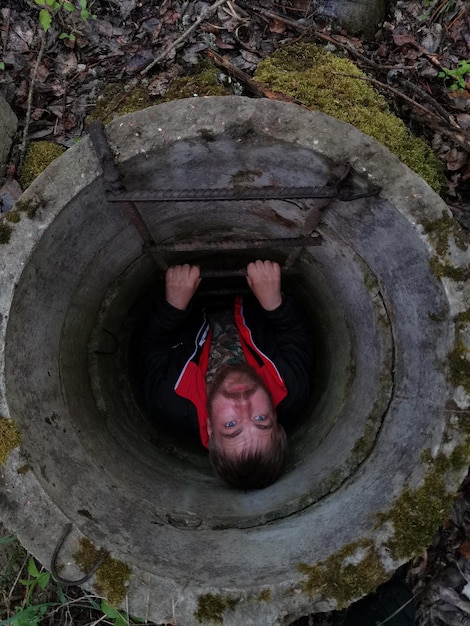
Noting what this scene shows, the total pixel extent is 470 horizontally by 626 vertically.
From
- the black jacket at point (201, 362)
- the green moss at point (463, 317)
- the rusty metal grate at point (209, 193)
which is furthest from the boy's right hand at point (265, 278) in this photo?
the green moss at point (463, 317)

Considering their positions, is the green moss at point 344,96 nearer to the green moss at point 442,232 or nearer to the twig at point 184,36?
the twig at point 184,36

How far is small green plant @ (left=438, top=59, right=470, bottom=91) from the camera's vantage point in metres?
3.09

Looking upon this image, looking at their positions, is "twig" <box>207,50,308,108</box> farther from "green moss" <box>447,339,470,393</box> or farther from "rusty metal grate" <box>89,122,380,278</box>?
"green moss" <box>447,339,470,393</box>

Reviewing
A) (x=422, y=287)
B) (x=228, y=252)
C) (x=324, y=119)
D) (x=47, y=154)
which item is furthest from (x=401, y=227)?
(x=47, y=154)

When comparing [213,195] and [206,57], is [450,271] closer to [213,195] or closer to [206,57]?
[213,195]

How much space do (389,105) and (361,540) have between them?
2493 millimetres

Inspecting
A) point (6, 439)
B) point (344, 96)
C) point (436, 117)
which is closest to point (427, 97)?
point (436, 117)

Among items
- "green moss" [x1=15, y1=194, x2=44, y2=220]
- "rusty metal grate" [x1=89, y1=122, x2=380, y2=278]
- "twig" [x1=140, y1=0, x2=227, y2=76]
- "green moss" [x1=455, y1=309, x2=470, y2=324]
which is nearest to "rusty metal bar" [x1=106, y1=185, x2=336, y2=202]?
"rusty metal grate" [x1=89, y1=122, x2=380, y2=278]

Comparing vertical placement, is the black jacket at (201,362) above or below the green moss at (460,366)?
below

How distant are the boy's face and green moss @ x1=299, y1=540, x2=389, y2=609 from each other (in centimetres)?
77

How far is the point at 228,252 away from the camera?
12.1 feet

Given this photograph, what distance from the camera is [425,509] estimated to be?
7.50ft

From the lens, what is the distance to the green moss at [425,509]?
Answer: 2252 millimetres

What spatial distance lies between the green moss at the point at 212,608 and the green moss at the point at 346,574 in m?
0.32
